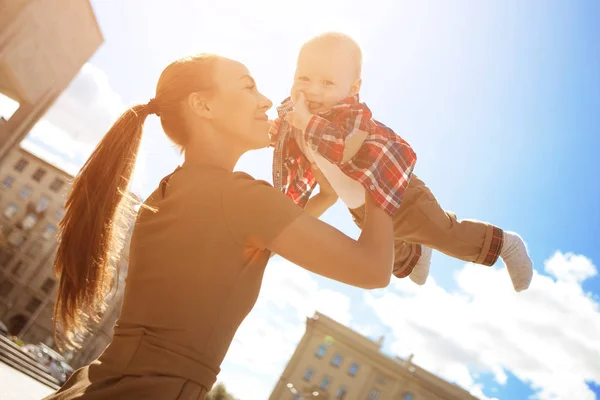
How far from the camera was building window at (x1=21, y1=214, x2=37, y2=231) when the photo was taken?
1828 inches

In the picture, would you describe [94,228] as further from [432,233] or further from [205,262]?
[432,233]

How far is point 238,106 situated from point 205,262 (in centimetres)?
79

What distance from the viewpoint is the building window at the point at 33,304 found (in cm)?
4453

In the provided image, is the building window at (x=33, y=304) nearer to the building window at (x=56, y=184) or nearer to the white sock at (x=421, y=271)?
the building window at (x=56, y=184)

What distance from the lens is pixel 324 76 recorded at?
2609 mm

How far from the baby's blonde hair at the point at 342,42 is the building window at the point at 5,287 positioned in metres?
51.4

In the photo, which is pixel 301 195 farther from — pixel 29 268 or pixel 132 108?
pixel 29 268

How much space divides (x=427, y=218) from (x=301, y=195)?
0.75 meters

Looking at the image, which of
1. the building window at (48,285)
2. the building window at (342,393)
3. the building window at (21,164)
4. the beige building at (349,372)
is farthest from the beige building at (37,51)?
the building window at (21,164)

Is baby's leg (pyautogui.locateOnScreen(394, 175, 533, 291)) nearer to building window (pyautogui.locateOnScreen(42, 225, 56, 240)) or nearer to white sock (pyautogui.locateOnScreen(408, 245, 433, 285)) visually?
white sock (pyautogui.locateOnScreen(408, 245, 433, 285))

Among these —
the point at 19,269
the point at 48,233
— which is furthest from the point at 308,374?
the point at 48,233

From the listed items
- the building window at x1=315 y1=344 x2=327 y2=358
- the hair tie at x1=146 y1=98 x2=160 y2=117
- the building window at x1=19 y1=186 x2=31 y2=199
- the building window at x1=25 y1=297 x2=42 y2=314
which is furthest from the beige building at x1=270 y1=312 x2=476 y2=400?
the hair tie at x1=146 y1=98 x2=160 y2=117

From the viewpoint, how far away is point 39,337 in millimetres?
44062

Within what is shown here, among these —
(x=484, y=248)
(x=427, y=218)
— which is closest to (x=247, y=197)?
(x=427, y=218)
